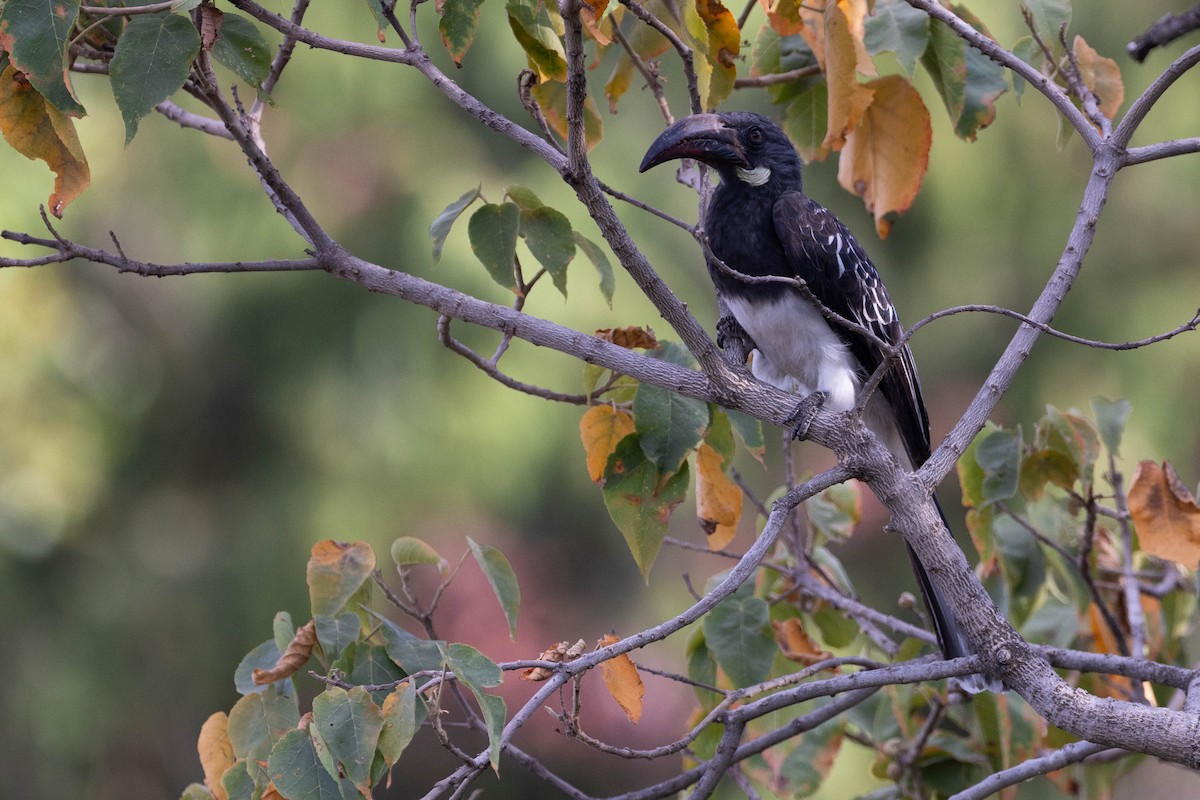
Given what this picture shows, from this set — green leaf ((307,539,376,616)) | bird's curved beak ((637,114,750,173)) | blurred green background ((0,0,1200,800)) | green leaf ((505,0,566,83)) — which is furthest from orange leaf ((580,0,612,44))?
blurred green background ((0,0,1200,800))

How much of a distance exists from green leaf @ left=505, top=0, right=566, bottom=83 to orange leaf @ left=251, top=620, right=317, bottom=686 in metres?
0.85

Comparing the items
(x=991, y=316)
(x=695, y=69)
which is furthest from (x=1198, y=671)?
(x=991, y=316)

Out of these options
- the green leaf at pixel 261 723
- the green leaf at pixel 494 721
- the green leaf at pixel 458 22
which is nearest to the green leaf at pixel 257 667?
the green leaf at pixel 261 723

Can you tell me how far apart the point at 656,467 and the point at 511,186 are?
52cm

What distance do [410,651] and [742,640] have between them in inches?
26.9

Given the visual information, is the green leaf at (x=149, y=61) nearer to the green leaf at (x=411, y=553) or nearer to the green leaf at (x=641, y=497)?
the green leaf at (x=411, y=553)

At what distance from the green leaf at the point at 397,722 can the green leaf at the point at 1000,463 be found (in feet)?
3.85

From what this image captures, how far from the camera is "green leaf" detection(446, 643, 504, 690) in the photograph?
1404mm

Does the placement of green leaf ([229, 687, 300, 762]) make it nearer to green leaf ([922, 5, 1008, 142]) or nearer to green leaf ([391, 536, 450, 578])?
green leaf ([391, 536, 450, 578])

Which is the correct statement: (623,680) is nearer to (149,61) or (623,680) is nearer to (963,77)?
(149,61)

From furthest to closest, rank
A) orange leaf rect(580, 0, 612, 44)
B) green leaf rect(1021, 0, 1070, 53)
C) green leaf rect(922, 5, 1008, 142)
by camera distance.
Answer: green leaf rect(922, 5, 1008, 142)
green leaf rect(1021, 0, 1070, 53)
orange leaf rect(580, 0, 612, 44)

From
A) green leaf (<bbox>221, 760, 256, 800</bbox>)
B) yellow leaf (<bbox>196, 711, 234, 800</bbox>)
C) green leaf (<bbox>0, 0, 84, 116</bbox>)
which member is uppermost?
green leaf (<bbox>0, 0, 84, 116</bbox>)

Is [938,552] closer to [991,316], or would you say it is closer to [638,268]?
[638,268]

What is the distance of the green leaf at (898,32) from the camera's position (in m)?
2.00
